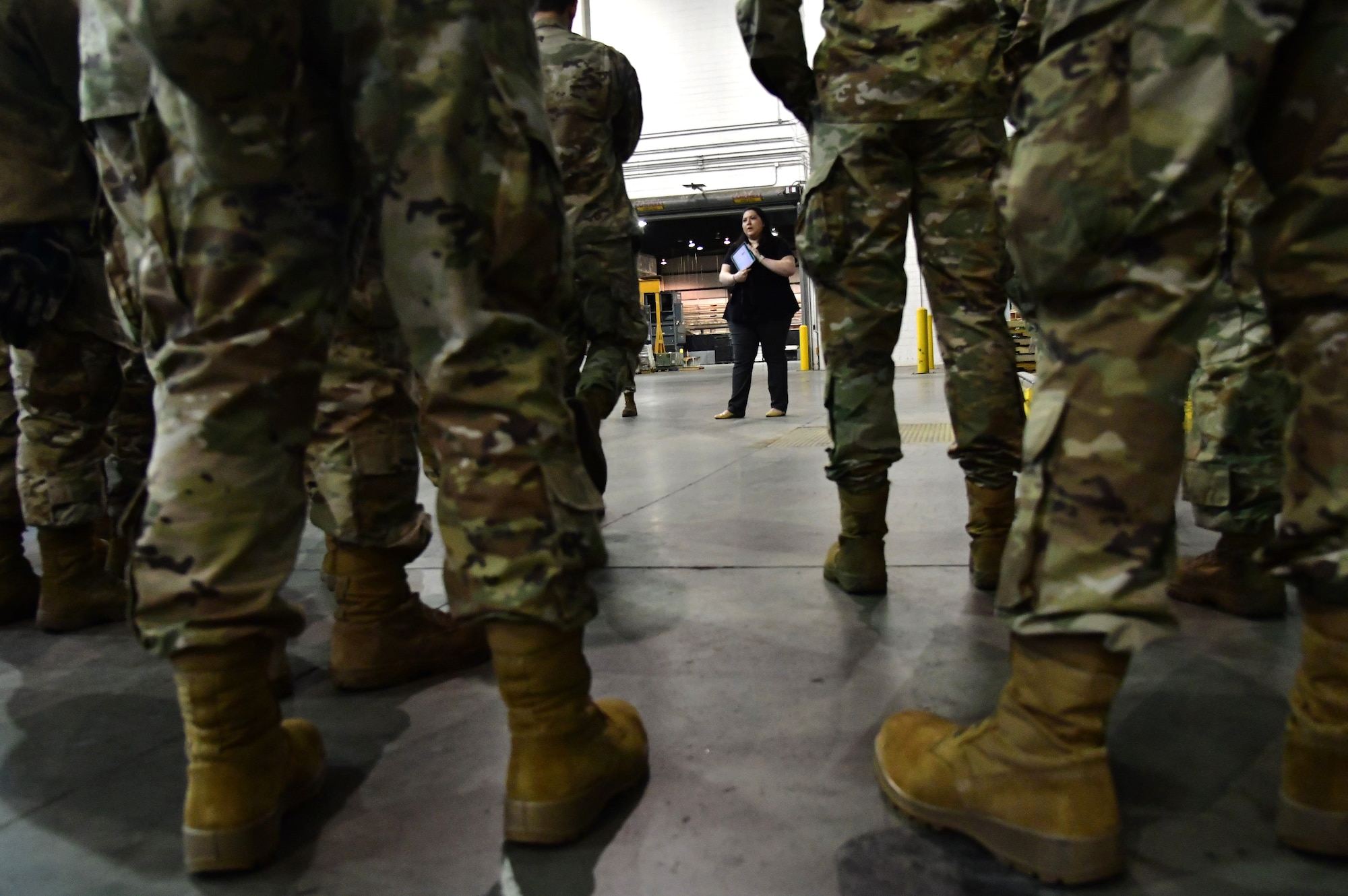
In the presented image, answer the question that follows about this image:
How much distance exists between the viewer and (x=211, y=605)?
2.60 feet


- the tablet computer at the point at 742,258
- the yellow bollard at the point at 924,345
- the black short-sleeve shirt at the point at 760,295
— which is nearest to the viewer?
the tablet computer at the point at 742,258

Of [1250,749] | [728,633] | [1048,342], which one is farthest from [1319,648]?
[728,633]

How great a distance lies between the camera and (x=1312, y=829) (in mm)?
753

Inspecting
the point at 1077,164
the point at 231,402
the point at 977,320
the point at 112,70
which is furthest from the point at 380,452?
the point at 977,320

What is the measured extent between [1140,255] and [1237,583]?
98 cm

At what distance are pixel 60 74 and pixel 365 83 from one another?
1144 millimetres

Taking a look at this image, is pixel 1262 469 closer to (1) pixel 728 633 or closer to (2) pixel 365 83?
(1) pixel 728 633

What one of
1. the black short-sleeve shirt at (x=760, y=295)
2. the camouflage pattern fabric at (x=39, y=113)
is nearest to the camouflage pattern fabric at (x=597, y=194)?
the camouflage pattern fabric at (x=39, y=113)

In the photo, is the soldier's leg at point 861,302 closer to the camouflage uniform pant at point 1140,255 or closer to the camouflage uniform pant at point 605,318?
the camouflage uniform pant at point 605,318

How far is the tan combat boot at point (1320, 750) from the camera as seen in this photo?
29.4 inches

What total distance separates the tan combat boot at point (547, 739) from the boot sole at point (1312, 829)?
26.4 inches

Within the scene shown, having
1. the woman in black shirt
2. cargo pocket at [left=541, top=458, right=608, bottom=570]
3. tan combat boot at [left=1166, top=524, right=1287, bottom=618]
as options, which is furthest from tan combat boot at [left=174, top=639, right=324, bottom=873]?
the woman in black shirt

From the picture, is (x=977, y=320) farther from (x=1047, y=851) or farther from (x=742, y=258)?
(x=742, y=258)

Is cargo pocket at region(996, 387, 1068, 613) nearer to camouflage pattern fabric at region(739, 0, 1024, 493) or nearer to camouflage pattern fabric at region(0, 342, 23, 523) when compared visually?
camouflage pattern fabric at region(739, 0, 1024, 493)
